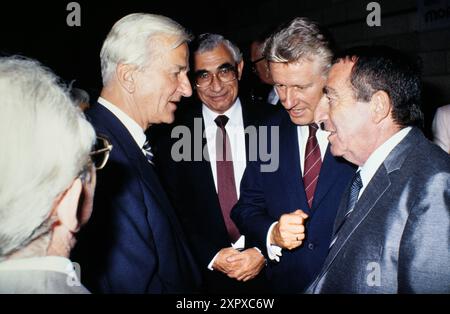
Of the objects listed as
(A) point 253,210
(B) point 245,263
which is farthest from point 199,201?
(B) point 245,263

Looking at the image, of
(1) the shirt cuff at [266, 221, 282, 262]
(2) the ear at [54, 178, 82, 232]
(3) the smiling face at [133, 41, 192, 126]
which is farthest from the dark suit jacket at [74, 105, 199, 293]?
(1) the shirt cuff at [266, 221, 282, 262]

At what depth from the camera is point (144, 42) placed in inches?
69.7

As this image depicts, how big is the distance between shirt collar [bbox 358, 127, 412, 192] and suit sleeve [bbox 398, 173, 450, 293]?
325mm

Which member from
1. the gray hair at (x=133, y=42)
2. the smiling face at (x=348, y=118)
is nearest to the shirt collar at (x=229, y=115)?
the gray hair at (x=133, y=42)

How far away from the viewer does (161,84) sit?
6.20ft

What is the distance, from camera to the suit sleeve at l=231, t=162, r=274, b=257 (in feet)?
6.79

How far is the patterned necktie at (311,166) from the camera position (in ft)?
6.34

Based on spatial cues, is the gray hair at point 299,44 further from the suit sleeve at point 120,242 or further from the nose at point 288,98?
the suit sleeve at point 120,242

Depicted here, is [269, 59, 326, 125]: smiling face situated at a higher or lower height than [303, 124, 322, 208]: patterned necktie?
higher

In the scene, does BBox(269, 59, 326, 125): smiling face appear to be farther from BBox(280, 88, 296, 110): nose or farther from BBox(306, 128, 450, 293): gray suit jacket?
BBox(306, 128, 450, 293): gray suit jacket

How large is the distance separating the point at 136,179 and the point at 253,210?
93cm

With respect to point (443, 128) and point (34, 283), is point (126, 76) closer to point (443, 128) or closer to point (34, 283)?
point (34, 283)

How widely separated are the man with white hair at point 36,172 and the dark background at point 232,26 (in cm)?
321
